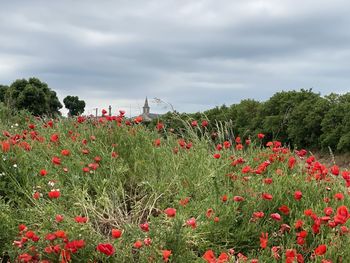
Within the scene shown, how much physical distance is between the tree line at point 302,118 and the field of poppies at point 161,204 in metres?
10.3

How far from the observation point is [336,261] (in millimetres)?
3146

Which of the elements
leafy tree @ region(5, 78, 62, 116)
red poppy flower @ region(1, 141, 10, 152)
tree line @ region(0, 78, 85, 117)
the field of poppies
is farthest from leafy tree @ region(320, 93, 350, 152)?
leafy tree @ region(5, 78, 62, 116)

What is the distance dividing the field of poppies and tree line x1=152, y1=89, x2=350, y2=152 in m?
10.3

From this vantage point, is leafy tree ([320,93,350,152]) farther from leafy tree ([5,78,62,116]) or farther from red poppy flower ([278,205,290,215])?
leafy tree ([5,78,62,116])

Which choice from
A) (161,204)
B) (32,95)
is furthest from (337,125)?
(32,95)

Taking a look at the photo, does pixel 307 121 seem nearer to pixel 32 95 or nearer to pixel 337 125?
pixel 337 125

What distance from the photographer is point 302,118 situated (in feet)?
61.3

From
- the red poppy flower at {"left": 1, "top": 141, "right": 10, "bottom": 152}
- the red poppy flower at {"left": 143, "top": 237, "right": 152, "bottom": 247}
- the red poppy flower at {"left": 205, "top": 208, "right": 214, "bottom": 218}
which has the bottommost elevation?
the red poppy flower at {"left": 143, "top": 237, "right": 152, "bottom": 247}

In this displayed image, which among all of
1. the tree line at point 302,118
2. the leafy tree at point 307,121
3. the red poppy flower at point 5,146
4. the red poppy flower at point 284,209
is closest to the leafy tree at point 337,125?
the tree line at point 302,118

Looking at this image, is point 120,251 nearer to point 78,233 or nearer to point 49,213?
point 78,233

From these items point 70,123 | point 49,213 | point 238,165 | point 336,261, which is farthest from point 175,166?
point 70,123

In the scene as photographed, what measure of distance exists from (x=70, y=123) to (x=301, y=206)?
3.80m

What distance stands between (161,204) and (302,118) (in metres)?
15.3

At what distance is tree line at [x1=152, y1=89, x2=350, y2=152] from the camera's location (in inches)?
662
